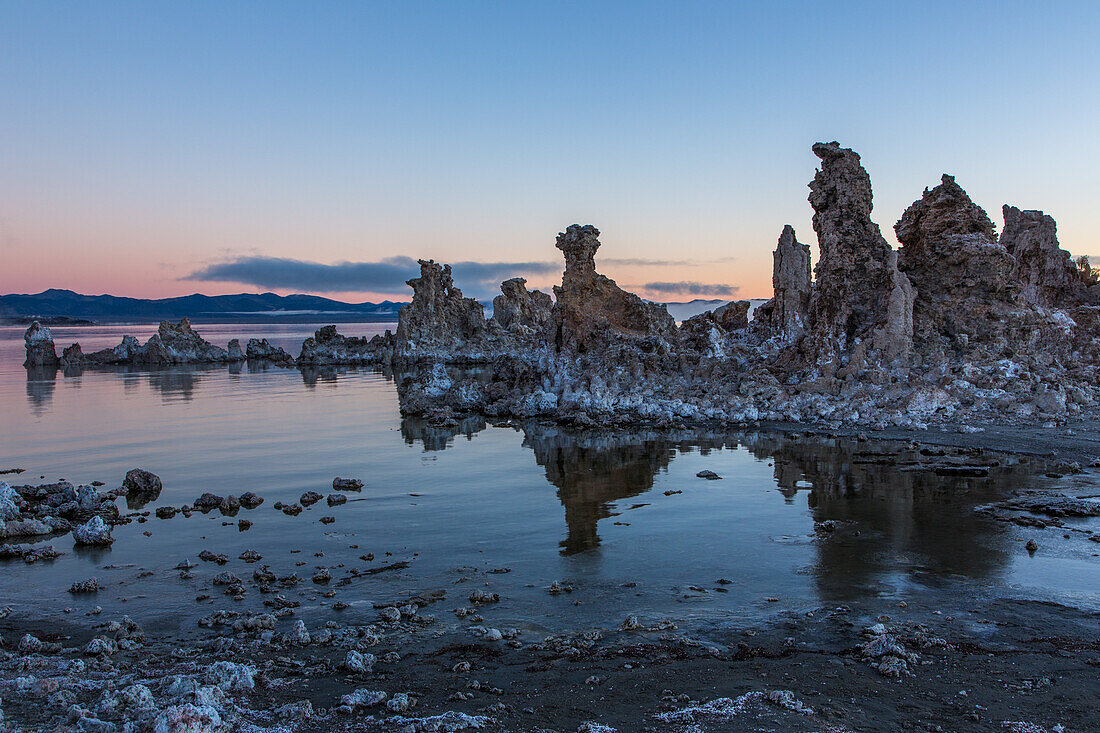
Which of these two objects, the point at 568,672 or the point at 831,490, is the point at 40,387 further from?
the point at 568,672

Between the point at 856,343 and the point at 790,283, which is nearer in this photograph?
the point at 856,343

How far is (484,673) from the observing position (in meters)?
7.74

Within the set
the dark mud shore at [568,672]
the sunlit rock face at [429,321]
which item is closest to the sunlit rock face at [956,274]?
the dark mud shore at [568,672]

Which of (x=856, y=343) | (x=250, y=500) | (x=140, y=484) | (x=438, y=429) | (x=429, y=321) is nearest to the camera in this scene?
(x=250, y=500)

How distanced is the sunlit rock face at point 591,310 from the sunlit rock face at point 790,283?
23.7ft

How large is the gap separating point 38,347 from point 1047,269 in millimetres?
76464

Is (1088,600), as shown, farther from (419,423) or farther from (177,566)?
(419,423)

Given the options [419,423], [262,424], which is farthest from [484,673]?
[262,424]

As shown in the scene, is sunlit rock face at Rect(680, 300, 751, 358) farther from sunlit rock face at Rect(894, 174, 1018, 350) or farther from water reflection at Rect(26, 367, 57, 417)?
water reflection at Rect(26, 367, 57, 417)

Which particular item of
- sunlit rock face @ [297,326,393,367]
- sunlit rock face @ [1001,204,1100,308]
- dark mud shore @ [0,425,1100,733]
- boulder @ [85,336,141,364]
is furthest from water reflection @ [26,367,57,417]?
sunlit rock face @ [1001,204,1100,308]

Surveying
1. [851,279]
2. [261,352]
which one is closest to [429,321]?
[261,352]

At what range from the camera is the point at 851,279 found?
28078 mm

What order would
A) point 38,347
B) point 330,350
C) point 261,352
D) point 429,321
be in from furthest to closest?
point 261,352
point 330,350
point 429,321
point 38,347

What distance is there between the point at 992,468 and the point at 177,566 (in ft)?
62.6
